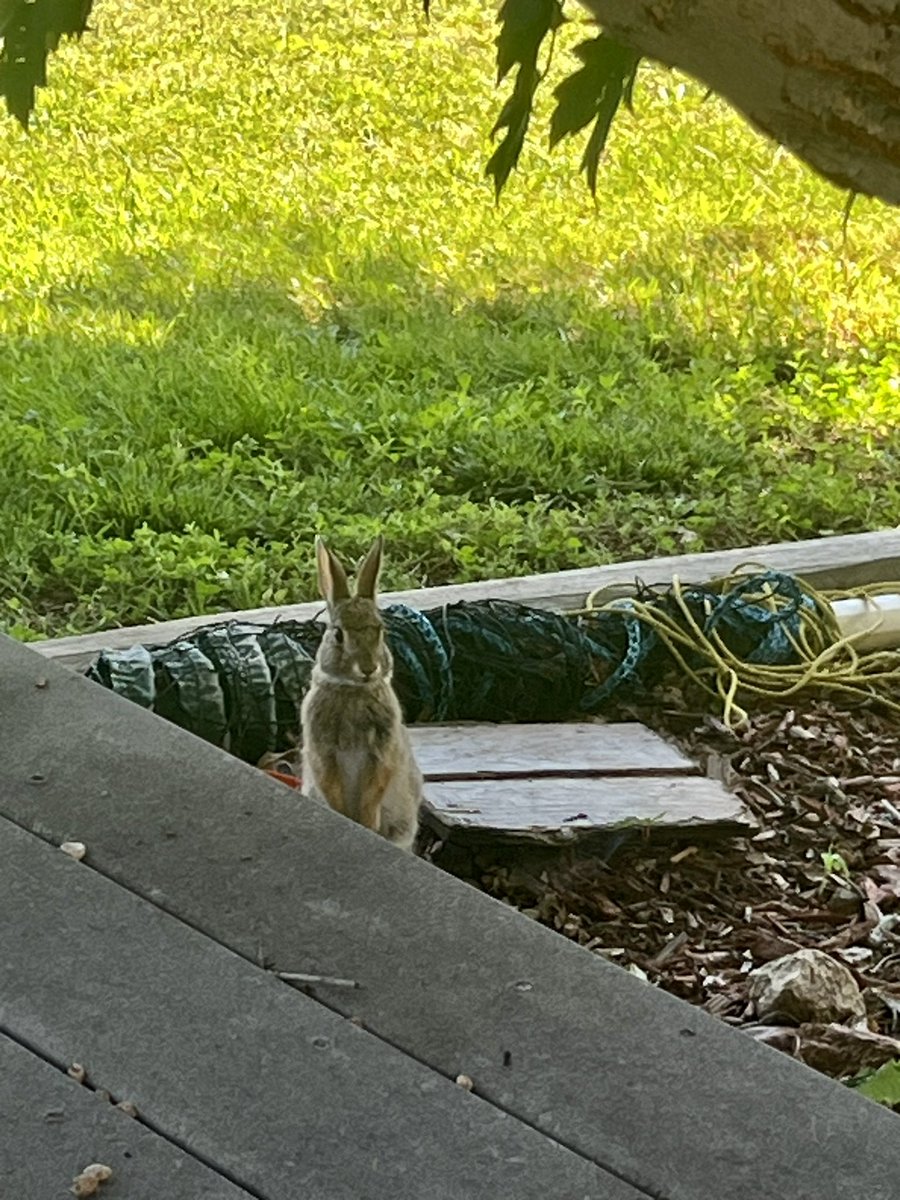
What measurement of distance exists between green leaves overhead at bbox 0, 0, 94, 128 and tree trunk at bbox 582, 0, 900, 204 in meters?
0.43

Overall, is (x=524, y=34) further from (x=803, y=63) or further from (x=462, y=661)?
(x=462, y=661)

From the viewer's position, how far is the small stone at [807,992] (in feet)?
11.0

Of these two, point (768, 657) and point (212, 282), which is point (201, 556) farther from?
point (212, 282)

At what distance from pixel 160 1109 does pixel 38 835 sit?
65 centimetres

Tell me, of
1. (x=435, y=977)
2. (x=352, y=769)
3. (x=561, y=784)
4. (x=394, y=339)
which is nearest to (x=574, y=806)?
(x=561, y=784)

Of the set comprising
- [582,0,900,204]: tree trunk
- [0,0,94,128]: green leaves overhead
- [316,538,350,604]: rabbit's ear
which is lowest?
[316,538,350,604]: rabbit's ear

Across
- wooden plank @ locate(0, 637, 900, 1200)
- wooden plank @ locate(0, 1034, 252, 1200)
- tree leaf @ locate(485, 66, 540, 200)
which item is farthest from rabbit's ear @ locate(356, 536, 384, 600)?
tree leaf @ locate(485, 66, 540, 200)

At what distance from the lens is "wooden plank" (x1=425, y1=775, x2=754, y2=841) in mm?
3766

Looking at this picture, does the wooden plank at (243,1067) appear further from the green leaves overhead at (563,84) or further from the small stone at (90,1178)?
the green leaves overhead at (563,84)

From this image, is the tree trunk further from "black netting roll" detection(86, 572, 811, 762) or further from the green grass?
the green grass

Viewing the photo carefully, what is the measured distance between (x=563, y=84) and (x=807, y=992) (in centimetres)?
225

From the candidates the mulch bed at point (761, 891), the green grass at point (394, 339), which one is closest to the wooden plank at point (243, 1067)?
the mulch bed at point (761, 891)

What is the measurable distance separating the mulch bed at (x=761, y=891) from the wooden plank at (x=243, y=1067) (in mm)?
1334

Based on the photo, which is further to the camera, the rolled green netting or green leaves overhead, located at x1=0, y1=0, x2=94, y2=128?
the rolled green netting
